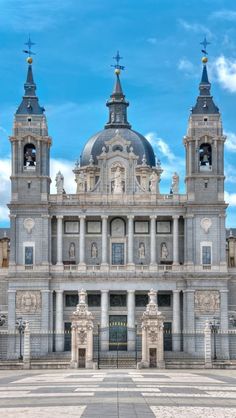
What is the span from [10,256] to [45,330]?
8.63 m

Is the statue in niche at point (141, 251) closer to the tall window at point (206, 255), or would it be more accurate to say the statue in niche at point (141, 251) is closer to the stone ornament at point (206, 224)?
the tall window at point (206, 255)

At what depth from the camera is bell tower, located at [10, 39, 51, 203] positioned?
10419 centimetres

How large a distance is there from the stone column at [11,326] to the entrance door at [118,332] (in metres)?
9.69

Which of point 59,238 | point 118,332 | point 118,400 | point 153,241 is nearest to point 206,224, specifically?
point 153,241

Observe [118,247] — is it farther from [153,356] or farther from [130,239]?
[153,356]

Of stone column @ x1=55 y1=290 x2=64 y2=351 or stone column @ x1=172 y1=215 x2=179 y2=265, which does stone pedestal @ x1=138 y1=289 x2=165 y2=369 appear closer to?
stone column @ x1=55 y1=290 x2=64 y2=351

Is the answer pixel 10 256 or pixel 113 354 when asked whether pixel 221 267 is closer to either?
pixel 113 354

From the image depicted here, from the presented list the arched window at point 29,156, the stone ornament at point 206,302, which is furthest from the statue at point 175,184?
the arched window at point 29,156

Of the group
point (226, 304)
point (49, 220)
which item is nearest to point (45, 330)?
point (49, 220)

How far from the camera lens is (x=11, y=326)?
331 feet

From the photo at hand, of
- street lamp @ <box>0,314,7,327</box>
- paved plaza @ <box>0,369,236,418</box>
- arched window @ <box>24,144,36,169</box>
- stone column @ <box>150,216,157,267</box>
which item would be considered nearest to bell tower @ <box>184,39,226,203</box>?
stone column @ <box>150,216,157,267</box>

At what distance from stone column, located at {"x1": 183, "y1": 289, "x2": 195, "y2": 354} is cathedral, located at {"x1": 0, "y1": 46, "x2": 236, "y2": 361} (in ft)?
0.37

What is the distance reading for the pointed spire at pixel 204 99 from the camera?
105438 millimetres

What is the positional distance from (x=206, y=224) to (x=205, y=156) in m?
7.56
